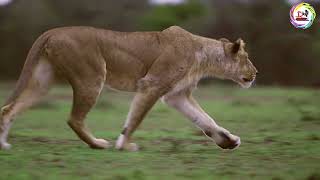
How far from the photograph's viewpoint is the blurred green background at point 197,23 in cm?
2266

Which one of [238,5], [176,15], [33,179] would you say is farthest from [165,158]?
[176,15]

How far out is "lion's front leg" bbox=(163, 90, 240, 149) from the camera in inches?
324

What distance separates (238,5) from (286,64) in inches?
139

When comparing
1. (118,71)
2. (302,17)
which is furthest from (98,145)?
(302,17)

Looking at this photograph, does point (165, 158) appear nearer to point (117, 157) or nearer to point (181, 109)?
point (117, 157)

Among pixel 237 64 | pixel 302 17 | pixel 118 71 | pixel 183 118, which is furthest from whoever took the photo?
pixel 183 118

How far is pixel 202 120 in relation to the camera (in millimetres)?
8609

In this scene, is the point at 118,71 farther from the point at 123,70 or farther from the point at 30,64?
the point at 30,64

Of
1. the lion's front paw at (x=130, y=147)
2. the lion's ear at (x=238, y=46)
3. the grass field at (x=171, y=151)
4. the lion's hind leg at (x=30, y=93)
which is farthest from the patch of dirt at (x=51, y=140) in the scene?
the lion's ear at (x=238, y=46)

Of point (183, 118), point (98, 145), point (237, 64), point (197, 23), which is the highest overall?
point (237, 64)

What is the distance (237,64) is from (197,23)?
16.0 meters

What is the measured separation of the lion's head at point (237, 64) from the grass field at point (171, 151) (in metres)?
0.90

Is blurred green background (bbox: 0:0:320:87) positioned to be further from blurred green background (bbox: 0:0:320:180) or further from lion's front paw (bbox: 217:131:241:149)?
lion's front paw (bbox: 217:131:241:149)

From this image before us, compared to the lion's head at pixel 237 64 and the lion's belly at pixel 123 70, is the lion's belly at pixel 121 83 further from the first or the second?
the lion's head at pixel 237 64
